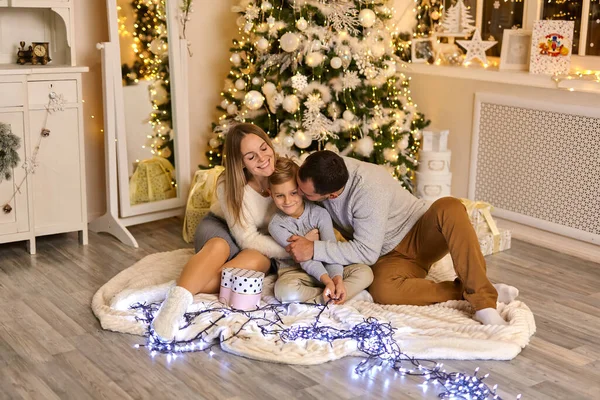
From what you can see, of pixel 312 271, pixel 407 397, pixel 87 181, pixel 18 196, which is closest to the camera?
pixel 407 397

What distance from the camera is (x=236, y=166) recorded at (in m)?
3.20

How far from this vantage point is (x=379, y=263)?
323 centimetres

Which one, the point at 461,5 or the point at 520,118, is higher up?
the point at 461,5

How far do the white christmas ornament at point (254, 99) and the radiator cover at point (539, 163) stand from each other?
46.0 inches

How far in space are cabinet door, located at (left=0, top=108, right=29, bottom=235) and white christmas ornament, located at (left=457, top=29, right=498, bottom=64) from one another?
94.2 inches

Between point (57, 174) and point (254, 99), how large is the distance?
1.04 m

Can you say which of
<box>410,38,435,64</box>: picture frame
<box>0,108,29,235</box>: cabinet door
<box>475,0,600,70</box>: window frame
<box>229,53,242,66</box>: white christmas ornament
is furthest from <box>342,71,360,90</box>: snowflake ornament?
<box>0,108,29,235</box>: cabinet door

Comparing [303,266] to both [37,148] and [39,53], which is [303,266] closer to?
[37,148]

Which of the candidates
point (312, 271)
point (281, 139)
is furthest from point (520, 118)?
point (312, 271)

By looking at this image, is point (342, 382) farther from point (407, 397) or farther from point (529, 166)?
point (529, 166)

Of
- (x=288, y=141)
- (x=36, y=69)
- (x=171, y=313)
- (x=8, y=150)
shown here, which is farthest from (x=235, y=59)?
(x=171, y=313)

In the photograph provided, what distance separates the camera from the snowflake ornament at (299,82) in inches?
163

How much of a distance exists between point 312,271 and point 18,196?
1.58 metres

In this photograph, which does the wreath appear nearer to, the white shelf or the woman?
the white shelf
